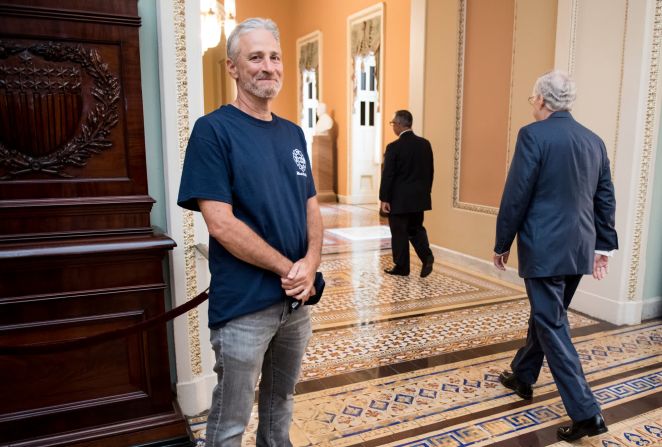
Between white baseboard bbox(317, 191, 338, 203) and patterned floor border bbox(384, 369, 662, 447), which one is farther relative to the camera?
white baseboard bbox(317, 191, 338, 203)

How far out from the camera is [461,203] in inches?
224

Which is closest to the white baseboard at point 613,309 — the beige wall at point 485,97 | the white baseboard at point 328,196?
the beige wall at point 485,97

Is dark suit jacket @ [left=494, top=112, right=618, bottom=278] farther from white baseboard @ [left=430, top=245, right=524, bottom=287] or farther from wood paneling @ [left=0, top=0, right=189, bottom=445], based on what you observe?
white baseboard @ [left=430, top=245, right=524, bottom=287]

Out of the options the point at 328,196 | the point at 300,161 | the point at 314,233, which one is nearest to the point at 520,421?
the point at 314,233

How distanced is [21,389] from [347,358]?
189 cm

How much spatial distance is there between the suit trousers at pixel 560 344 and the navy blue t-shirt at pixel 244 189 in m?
1.38

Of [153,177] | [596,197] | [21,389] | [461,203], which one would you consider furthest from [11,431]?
[461,203]

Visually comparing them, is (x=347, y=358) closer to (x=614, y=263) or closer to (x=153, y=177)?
(x=153, y=177)

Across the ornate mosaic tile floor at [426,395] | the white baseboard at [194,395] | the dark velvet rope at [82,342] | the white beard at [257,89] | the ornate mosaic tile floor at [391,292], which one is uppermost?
the white beard at [257,89]

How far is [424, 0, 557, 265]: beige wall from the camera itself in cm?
468

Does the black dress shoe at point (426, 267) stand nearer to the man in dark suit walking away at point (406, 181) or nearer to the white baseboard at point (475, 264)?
the man in dark suit walking away at point (406, 181)

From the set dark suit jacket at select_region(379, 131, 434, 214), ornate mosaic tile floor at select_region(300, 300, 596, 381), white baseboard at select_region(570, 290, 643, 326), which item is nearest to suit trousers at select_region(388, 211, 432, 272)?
dark suit jacket at select_region(379, 131, 434, 214)

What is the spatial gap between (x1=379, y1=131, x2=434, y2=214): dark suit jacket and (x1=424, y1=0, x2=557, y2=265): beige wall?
2.34 feet

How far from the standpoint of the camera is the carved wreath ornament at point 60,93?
193cm
